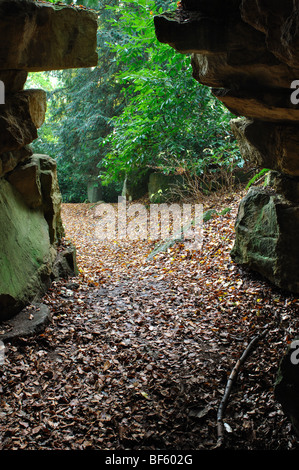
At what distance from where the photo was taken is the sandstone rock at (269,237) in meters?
4.41

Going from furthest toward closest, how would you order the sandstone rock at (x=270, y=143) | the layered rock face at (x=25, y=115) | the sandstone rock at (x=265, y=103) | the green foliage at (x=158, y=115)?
the green foliage at (x=158, y=115), the sandstone rock at (x=270, y=143), the layered rock face at (x=25, y=115), the sandstone rock at (x=265, y=103)

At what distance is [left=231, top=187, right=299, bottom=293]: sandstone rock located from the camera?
4.41 metres

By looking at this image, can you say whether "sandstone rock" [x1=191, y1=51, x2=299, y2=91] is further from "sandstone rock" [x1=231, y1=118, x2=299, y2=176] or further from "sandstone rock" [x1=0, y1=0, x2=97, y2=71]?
"sandstone rock" [x1=0, y1=0, x2=97, y2=71]

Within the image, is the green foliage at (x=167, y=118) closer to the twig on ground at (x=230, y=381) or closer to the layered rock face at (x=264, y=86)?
the layered rock face at (x=264, y=86)

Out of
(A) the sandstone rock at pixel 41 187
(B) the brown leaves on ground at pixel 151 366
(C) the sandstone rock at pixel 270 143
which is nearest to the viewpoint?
(B) the brown leaves on ground at pixel 151 366

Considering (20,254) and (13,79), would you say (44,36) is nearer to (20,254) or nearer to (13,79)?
(13,79)

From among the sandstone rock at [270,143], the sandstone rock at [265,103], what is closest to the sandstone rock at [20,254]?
the sandstone rock at [265,103]

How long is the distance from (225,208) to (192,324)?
432cm

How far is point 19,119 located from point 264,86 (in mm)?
3025

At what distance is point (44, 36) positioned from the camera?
3912mm

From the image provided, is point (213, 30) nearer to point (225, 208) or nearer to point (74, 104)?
point (225, 208)

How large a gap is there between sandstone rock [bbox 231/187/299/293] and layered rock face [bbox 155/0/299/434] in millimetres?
13

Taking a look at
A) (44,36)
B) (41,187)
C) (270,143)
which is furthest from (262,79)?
(41,187)
